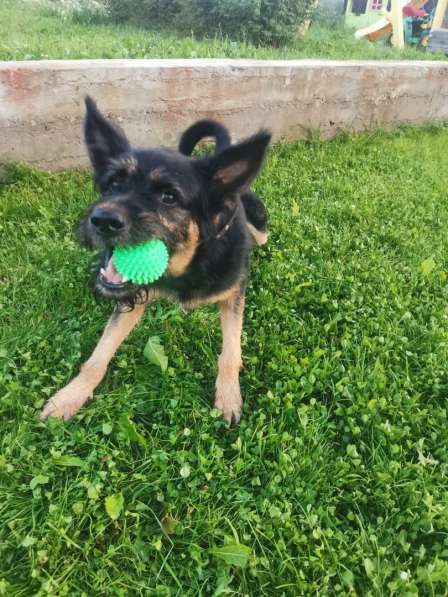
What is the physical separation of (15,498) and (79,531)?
Result: 371 millimetres

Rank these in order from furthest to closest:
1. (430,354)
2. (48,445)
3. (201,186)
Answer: (430,354), (201,186), (48,445)

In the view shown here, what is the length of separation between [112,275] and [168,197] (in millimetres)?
545

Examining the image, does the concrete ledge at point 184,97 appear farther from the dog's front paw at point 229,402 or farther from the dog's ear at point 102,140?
the dog's front paw at point 229,402

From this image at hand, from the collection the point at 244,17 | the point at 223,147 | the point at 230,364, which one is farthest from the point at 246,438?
the point at 244,17

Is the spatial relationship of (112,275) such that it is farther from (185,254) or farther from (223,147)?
(223,147)

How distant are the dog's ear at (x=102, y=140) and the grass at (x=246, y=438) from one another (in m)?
1.14

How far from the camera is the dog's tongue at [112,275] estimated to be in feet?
8.39

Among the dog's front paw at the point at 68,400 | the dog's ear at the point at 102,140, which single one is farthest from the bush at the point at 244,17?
the dog's front paw at the point at 68,400

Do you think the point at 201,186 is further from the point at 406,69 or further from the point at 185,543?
the point at 406,69

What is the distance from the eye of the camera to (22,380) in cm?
286

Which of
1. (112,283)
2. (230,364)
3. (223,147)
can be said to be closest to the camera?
(112,283)

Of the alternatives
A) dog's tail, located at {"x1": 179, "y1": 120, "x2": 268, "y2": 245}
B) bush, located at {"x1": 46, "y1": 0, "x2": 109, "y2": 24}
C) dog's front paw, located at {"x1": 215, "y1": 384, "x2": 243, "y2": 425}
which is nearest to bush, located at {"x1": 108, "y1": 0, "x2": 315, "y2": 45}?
bush, located at {"x1": 46, "y1": 0, "x2": 109, "y2": 24}

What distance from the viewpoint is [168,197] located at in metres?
2.58

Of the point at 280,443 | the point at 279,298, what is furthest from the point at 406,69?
the point at 280,443
